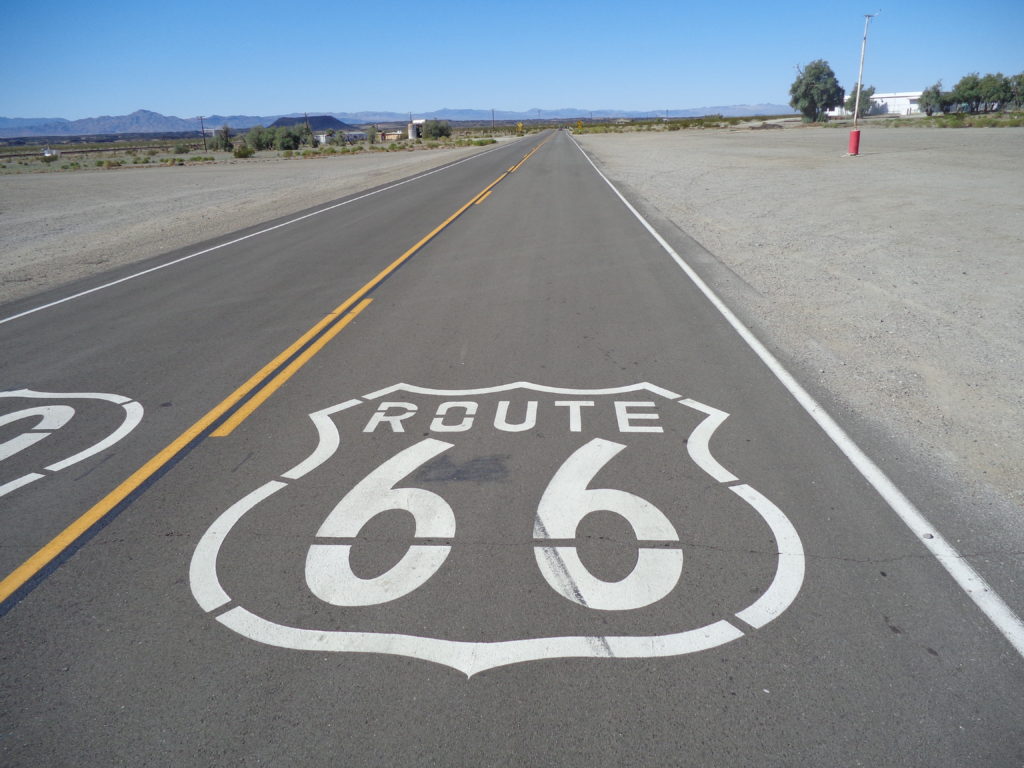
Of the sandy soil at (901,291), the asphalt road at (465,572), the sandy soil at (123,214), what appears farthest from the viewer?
the sandy soil at (123,214)

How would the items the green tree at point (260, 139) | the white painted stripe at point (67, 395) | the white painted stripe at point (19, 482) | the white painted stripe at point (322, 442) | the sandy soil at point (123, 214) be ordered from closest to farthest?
the white painted stripe at point (19, 482)
the white painted stripe at point (322, 442)
the white painted stripe at point (67, 395)
the sandy soil at point (123, 214)
the green tree at point (260, 139)

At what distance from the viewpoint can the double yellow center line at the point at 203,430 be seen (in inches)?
155

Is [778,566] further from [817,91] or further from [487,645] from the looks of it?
[817,91]

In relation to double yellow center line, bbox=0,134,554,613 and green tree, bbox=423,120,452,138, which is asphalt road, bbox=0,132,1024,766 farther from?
green tree, bbox=423,120,452,138

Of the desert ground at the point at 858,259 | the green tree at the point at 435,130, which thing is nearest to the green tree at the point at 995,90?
the green tree at the point at 435,130

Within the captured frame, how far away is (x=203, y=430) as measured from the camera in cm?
567

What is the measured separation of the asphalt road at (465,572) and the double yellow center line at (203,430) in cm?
3

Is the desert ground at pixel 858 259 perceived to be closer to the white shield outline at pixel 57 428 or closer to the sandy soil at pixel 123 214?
the sandy soil at pixel 123 214

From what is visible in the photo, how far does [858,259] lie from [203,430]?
1032cm

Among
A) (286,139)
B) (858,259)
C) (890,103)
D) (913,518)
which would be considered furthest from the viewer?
(890,103)

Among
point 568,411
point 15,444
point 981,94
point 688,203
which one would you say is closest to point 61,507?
point 15,444

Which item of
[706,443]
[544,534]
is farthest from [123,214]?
[544,534]

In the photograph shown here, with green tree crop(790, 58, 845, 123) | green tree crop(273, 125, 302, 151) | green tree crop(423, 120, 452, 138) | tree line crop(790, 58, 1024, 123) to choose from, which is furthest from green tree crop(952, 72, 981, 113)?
green tree crop(273, 125, 302, 151)

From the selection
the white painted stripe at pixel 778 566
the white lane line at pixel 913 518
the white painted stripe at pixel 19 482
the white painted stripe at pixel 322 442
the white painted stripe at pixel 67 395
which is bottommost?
the white lane line at pixel 913 518
